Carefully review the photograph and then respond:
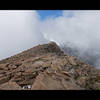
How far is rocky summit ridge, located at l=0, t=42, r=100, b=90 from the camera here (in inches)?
242

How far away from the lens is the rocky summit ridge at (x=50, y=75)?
6156mm

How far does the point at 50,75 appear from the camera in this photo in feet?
23.0
